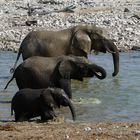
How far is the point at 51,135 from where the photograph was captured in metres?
9.01

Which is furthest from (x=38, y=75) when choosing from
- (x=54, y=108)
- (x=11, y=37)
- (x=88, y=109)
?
(x=11, y=37)

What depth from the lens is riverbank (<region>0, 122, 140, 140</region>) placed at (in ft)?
28.8

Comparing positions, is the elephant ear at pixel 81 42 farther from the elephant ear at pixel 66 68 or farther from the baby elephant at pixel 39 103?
the baby elephant at pixel 39 103

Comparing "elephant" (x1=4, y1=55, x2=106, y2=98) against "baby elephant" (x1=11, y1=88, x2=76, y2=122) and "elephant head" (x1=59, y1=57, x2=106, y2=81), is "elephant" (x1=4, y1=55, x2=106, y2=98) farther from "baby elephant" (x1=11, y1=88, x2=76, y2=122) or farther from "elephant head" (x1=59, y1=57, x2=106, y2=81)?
"baby elephant" (x1=11, y1=88, x2=76, y2=122)

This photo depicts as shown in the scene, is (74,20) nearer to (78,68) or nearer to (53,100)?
(78,68)

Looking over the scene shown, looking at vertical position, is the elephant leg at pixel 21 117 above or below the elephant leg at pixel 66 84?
above

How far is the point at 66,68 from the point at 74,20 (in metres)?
14.8

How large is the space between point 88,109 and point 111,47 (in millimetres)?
4859

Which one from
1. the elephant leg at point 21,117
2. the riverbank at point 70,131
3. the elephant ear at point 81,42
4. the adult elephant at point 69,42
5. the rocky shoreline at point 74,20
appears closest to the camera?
the riverbank at point 70,131

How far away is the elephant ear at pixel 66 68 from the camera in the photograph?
13.5 metres

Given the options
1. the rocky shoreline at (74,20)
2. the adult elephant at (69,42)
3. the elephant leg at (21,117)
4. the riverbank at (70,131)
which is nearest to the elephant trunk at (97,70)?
the elephant leg at (21,117)

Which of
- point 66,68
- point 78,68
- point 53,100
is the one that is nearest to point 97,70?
point 78,68

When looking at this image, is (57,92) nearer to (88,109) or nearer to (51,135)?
(88,109)

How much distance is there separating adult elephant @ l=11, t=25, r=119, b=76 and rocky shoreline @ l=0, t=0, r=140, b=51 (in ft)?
18.7
